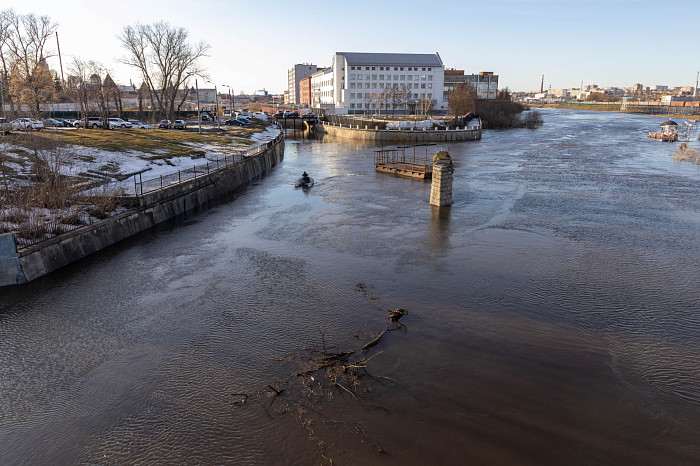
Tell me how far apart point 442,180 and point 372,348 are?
63.3ft

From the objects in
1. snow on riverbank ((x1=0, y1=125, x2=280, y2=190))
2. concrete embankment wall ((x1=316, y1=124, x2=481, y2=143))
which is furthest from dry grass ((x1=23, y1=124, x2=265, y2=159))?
concrete embankment wall ((x1=316, y1=124, x2=481, y2=143))

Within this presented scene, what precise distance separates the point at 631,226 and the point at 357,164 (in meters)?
33.2

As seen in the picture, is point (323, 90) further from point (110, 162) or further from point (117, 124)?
point (110, 162)

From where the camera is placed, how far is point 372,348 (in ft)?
43.9

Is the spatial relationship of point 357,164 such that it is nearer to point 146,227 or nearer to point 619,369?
point 146,227

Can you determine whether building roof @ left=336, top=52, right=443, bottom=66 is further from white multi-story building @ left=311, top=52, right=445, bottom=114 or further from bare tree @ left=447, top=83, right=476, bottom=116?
bare tree @ left=447, top=83, right=476, bottom=116

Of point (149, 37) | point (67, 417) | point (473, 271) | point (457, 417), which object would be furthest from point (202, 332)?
point (149, 37)

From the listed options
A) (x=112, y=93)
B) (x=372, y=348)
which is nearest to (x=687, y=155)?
(x=372, y=348)

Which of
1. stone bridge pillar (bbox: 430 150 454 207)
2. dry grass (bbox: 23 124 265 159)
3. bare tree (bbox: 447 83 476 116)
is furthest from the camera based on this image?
bare tree (bbox: 447 83 476 116)

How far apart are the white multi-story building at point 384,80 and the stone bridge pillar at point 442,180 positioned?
100561 millimetres

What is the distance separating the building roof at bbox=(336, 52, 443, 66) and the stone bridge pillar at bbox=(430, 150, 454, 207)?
351 ft

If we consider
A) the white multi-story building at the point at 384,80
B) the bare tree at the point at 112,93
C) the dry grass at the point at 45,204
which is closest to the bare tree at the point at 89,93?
the bare tree at the point at 112,93

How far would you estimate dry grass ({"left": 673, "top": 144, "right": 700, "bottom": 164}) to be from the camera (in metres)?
52.8

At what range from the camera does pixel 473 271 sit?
19.4m
